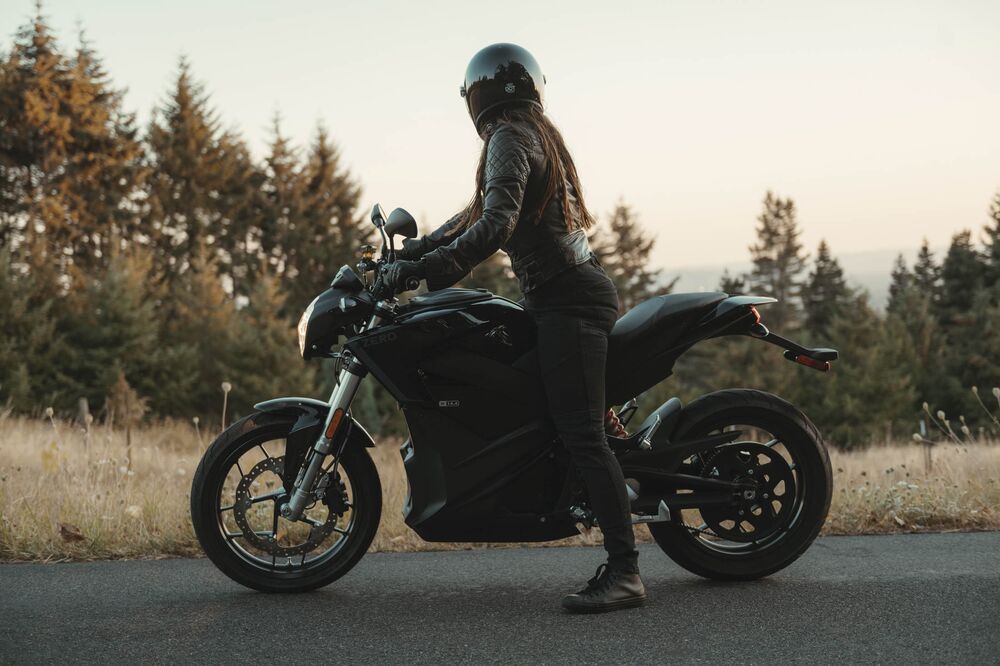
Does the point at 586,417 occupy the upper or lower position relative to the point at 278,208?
lower

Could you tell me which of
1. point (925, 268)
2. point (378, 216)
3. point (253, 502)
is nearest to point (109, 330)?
point (253, 502)

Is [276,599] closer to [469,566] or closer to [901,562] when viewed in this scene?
[469,566]

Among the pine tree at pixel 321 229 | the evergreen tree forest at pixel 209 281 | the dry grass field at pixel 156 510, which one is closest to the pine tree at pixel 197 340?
the evergreen tree forest at pixel 209 281

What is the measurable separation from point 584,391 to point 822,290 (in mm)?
70108

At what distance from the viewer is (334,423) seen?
4.31 metres

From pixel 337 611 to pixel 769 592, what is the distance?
1.82 m

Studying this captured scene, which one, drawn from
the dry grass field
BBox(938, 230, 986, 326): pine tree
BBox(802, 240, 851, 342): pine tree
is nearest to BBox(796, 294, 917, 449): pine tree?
BBox(938, 230, 986, 326): pine tree

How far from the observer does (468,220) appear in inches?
171

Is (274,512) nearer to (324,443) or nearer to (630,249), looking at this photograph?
(324,443)

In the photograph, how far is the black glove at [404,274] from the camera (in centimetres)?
392

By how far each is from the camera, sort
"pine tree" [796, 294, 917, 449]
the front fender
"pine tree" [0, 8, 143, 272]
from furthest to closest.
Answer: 1. "pine tree" [796, 294, 917, 449]
2. "pine tree" [0, 8, 143, 272]
3. the front fender

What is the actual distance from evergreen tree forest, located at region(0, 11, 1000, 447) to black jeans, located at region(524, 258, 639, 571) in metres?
28.2

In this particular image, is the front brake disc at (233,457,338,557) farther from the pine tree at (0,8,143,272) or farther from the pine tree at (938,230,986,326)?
the pine tree at (938,230,986,326)

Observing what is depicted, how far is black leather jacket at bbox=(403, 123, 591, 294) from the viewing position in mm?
3928
